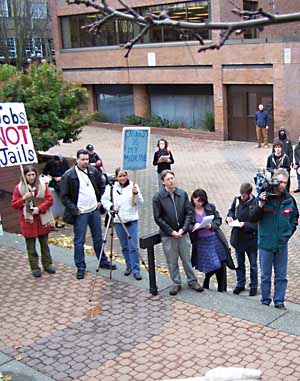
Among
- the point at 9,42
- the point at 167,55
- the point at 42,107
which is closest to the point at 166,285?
the point at 42,107

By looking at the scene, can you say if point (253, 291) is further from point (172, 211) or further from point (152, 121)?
point (152, 121)

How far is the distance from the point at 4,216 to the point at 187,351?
703 centimetres

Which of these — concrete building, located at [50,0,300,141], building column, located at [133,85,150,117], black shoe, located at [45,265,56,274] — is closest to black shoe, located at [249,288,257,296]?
black shoe, located at [45,265,56,274]

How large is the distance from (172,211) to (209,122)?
64.4 ft

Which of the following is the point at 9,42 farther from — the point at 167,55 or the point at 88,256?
the point at 88,256

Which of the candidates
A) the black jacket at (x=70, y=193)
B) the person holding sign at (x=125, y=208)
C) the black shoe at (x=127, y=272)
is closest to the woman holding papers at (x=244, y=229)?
the person holding sign at (x=125, y=208)

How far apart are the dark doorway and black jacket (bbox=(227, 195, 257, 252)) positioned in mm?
16749

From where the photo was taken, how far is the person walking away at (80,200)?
26.4ft

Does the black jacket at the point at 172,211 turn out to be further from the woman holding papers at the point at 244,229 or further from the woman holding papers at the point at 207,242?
the woman holding papers at the point at 244,229

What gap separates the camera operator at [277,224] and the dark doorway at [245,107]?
1738cm

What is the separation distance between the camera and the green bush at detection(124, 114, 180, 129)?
92.8 ft

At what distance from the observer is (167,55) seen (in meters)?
27.4

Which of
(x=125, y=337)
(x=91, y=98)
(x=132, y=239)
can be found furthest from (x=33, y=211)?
(x=91, y=98)

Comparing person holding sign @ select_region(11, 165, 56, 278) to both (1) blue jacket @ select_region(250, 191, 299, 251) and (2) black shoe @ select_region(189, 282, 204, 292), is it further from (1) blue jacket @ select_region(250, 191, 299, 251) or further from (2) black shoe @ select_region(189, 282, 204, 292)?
(1) blue jacket @ select_region(250, 191, 299, 251)
